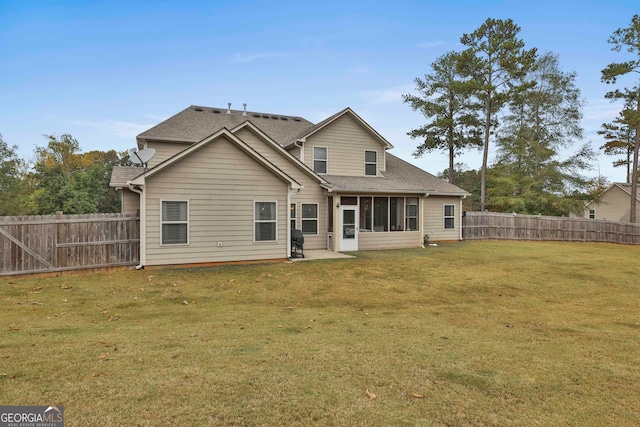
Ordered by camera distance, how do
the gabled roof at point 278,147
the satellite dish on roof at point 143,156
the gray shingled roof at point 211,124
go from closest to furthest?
1. the satellite dish on roof at point 143,156
2. the gabled roof at point 278,147
3. the gray shingled roof at point 211,124

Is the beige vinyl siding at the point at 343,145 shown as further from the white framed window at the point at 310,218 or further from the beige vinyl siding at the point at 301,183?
the white framed window at the point at 310,218

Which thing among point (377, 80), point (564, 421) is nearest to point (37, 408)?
point (564, 421)

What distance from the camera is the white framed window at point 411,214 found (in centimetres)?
1741

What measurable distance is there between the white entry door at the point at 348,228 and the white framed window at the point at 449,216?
7.02 meters

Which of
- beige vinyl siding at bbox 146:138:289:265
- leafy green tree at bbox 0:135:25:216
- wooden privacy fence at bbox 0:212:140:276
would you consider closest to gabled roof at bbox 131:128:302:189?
beige vinyl siding at bbox 146:138:289:265

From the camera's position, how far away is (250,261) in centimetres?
1201

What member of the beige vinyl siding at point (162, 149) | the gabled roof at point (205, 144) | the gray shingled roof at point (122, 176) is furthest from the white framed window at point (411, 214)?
the gray shingled roof at point (122, 176)

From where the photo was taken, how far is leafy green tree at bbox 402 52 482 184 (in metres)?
28.1

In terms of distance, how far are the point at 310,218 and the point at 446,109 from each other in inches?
761

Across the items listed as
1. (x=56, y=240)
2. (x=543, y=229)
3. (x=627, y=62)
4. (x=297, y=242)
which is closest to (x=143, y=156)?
(x=56, y=240)

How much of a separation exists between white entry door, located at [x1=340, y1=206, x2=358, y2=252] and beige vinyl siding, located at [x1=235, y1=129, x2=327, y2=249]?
1025 mm

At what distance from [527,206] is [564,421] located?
2944 cm

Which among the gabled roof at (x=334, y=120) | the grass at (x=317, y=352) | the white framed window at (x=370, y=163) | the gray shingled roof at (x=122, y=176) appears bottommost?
the grass at (x=317, y=352)

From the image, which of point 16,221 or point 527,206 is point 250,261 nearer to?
point 16,221
